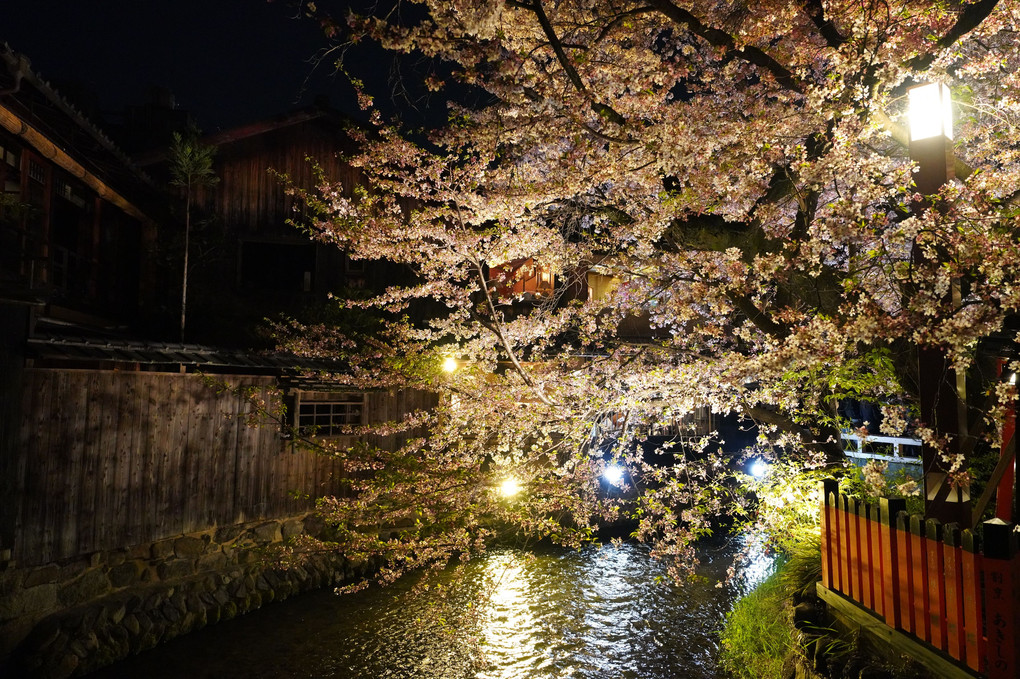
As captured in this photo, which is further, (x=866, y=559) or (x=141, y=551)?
(x=141, y=551)

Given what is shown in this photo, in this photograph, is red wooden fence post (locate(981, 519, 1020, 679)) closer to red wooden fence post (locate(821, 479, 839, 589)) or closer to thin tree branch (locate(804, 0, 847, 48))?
red wooden fence post (locate(821, 479, 839, 589))

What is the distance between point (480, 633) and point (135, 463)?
21.5 feet

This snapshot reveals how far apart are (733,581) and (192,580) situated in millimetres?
11056

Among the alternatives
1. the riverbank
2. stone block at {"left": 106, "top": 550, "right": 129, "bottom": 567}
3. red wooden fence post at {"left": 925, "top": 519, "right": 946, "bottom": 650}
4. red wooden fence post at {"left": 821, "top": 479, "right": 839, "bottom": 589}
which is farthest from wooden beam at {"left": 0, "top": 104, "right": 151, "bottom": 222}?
the riverbank

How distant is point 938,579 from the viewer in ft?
16.0

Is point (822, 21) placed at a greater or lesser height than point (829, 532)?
greater

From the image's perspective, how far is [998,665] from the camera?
14.2 feet

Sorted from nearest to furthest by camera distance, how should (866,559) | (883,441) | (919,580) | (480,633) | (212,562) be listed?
1. (919,580)
2. (866,559)
3. (480,633)
4. (212,562)
5. (883,441)

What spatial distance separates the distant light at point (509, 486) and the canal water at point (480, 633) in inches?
42.1

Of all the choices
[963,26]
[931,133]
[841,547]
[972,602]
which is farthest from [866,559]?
[963,26]

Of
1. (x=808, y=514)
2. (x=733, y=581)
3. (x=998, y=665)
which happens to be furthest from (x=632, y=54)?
(x=733, y=581)

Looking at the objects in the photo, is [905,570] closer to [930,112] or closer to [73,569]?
[930,112]

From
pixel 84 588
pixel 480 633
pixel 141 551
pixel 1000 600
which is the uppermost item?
pixel 1000 600

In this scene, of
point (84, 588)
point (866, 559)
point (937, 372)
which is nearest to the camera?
point (937, 372)
